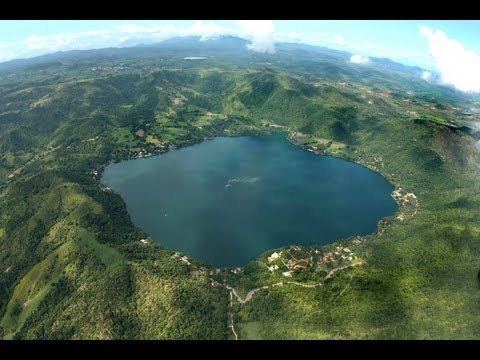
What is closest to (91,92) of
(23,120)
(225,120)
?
(23,120)

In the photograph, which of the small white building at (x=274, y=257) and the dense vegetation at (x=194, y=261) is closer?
the dense vegetation at (x=194, y=261)

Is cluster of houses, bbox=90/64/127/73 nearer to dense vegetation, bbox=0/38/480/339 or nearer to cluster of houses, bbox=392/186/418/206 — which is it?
dense vegetation, bbox=0/38/480/339

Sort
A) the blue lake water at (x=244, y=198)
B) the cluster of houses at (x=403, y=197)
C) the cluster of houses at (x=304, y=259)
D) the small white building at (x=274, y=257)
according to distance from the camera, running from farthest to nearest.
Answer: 1. the cluster of houses at (x=403, y=197)
2. the blue lake water at (x=244, y=198)
3. the small white building at (x=274, y=257)
4. the cluster of houses at (x=304, y=259)

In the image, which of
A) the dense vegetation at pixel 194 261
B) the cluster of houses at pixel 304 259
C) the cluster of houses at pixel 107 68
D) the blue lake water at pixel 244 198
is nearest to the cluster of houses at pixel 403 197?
the blue lake water at pixel 244 198

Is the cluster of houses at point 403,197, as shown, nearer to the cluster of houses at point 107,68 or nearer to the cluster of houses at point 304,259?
the cluster of houses at point 304,259

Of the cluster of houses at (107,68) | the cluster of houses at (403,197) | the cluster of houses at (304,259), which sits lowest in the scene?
the cluster of houses at (107,68)

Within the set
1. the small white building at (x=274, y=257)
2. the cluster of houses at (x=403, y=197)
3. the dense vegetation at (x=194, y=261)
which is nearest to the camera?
the dense vegetation at (x=194, y=261)

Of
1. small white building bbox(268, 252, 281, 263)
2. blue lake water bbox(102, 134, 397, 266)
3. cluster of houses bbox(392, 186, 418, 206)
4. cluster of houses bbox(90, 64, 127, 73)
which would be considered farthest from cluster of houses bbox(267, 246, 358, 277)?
cluster of houses bbox(90, 64, 127, 73)

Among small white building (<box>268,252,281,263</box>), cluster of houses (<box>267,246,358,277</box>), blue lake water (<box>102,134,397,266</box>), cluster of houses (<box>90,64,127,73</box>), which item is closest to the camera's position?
cluster of houses (<box>267,246,358,277</box>)
